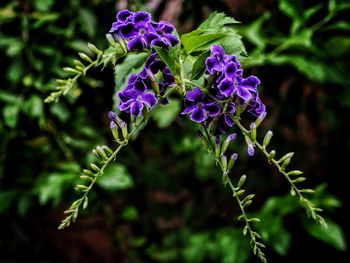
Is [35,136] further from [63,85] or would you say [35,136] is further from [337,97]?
[337,97]

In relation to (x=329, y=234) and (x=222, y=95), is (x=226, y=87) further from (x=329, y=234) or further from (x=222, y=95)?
(x=329, y=234)

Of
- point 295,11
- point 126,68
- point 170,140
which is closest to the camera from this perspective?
point 126,68

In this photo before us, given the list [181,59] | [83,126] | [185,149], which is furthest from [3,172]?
[181,59]

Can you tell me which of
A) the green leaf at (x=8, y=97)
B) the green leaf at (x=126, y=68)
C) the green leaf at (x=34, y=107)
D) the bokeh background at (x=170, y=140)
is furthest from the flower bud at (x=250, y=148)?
the green leaf at (x=8, y=97)

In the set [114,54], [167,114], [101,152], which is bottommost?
[167,114]

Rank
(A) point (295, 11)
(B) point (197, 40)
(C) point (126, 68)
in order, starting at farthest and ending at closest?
1. (A) point (295, 11)
2. (C) point (126, 68)
3. (B) point (197, 40)

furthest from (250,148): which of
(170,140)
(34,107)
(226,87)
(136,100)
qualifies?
(170,140)

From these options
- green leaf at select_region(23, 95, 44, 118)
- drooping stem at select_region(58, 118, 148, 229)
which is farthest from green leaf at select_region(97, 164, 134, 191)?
drooping stem at select_region(58, 118, 148, 229)
